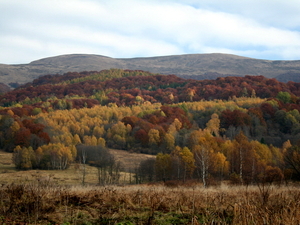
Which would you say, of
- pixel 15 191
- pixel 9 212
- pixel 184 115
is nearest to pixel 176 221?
pixel 9 212

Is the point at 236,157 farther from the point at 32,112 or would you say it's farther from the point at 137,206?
the point at 32,112

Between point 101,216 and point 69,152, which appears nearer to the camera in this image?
point 101,216

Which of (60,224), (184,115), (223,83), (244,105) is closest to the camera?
(60,224)

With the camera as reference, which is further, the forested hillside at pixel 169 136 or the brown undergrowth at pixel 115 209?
the forested hillside at pixel 169 136

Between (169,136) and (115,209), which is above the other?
(115,209)

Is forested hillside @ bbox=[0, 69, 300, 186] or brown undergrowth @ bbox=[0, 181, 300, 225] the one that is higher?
brown undergrowth @ bbox=[0, 181, 300, 225]

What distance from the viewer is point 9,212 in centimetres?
689

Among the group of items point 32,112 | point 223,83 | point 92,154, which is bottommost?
point 92,154

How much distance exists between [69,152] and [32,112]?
74369 millimetres

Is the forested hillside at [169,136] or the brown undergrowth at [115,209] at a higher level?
the brown undergrowth at [115,209]

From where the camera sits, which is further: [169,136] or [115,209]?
[169,136]

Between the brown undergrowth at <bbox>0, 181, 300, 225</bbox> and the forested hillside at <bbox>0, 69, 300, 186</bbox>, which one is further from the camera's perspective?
the forested hillside at <bbox>0, 69, 300, 186</bbox>

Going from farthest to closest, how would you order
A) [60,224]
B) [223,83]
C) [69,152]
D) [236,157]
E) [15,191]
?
[223,83]
[69,152]
[236,157]
[15,191]
[60,224]

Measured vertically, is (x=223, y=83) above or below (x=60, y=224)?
above
